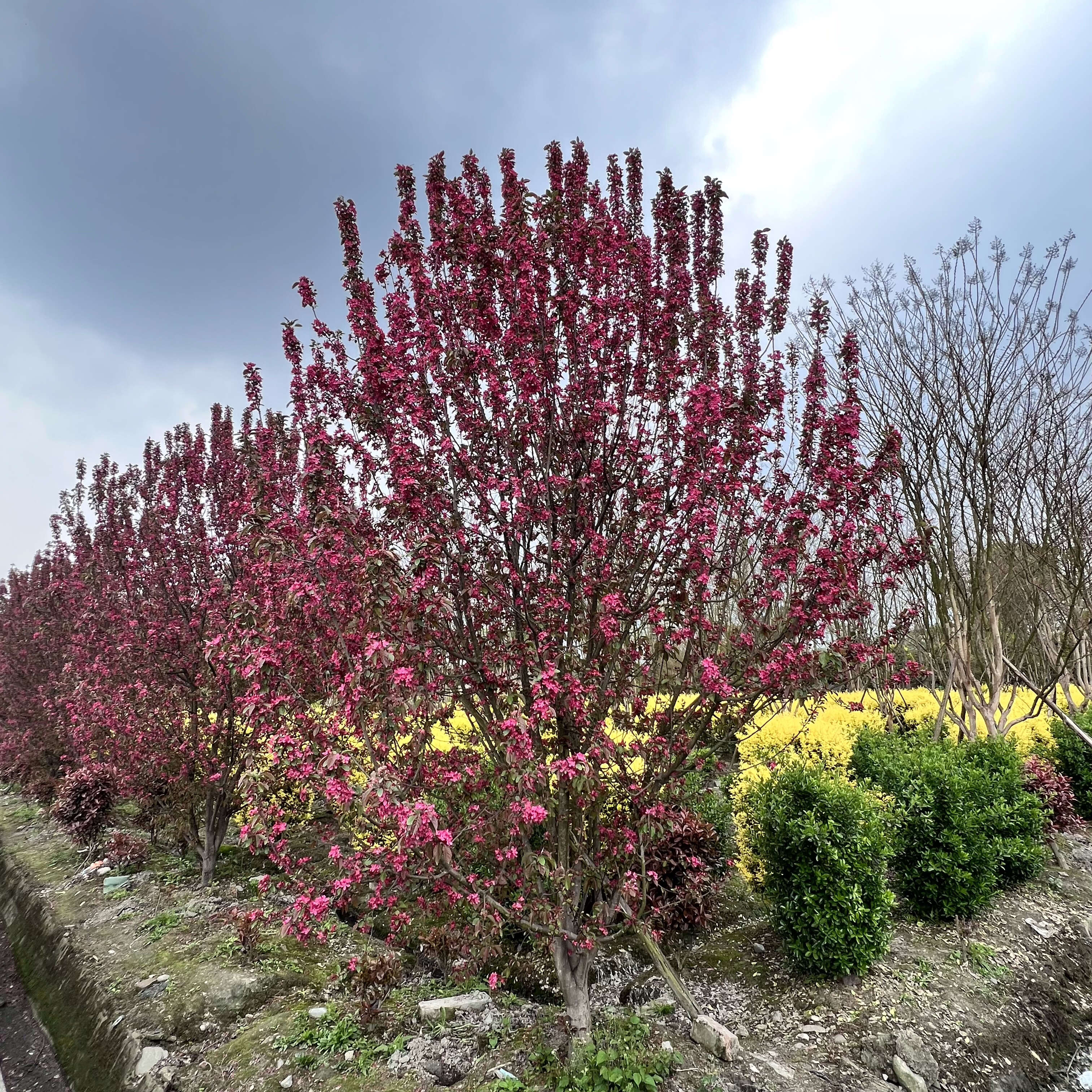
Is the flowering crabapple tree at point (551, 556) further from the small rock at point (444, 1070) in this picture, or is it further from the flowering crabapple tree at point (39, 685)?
the flowering crabapple tree at point (39, 685)

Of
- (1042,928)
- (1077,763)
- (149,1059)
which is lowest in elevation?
(1042,928)

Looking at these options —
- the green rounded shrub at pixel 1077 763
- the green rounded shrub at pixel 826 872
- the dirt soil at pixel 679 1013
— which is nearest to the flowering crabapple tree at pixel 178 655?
the dirt soil at pixel 679 1013

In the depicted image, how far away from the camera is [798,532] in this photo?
3.37 meters

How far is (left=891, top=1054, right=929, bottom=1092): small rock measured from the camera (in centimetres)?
330

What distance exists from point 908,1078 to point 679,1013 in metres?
1.30

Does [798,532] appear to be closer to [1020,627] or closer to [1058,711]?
[1058,711]

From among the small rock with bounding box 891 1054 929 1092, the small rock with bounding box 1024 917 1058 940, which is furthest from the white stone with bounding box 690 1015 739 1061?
the small rock with bounding box 1024 917 1058 940

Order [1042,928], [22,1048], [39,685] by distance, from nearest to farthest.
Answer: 1. [22,1048]
2. [1042,928]
3. [39,685]

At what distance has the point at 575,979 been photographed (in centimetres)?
354

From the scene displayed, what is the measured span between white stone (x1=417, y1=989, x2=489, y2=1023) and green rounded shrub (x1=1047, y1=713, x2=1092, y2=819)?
26.0 feet

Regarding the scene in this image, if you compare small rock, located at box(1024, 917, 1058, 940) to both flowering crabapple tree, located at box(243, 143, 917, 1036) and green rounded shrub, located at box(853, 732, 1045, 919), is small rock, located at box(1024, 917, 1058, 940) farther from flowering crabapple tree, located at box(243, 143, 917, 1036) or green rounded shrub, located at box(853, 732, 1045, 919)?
flowering crabapple tree, located at box(243, 143, 917, 1036)

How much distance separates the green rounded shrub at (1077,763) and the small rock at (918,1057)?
610 centimetres

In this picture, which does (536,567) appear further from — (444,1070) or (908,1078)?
(908,1078)

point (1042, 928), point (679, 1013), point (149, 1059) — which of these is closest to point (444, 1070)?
point (679, 1013)
